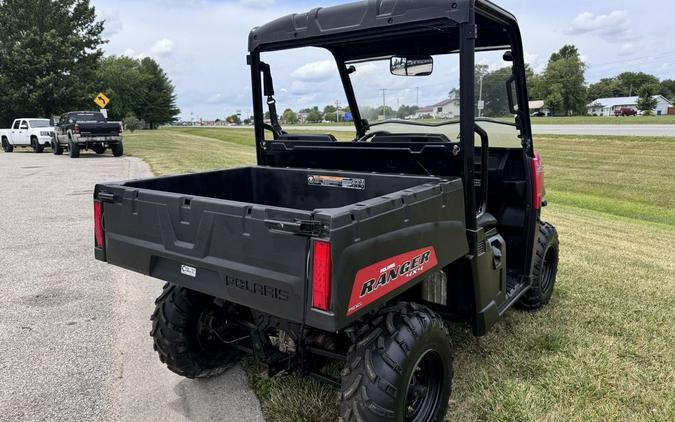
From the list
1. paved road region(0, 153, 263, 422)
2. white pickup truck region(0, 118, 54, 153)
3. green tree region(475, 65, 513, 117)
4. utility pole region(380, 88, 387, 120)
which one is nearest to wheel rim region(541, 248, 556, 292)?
green tree region(475, 65, 513, 117)

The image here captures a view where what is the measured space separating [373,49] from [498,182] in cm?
142

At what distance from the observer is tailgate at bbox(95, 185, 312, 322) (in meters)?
2.12

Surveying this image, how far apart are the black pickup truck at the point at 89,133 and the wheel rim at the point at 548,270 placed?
61.8 ft

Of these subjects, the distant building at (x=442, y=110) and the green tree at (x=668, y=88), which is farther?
the green tree at (x=668, y=88)

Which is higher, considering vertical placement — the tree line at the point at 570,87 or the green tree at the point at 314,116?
the tree line at the point at 570,87

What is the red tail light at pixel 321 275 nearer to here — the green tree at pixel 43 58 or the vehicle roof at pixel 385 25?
the vehicle roof at pixel 385 25

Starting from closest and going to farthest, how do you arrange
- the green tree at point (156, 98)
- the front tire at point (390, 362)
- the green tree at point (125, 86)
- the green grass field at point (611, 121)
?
1. the front tire at point (390, 362)
2. the green grass field at point (611, 121)
3. the green tree at point (125, 86)
4. the green tree at point (156, 98)

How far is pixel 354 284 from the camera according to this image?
2.07 m

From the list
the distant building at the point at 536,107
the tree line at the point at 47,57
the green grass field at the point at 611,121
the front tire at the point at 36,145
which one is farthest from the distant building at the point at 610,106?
the distant building at the point at 536,107

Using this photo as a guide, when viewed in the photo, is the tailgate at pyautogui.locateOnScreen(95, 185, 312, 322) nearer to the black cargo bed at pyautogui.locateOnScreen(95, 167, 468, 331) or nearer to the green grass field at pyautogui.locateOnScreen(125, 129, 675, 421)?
the black cargo bed at pyautogui.locateOnScreen(95, 167, 468, 331)

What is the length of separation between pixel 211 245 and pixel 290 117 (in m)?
2.06

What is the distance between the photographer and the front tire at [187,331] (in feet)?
10.2

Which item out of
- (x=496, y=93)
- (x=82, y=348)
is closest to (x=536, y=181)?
(x=496, y=93)

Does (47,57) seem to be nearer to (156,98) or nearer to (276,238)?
(276,238)
